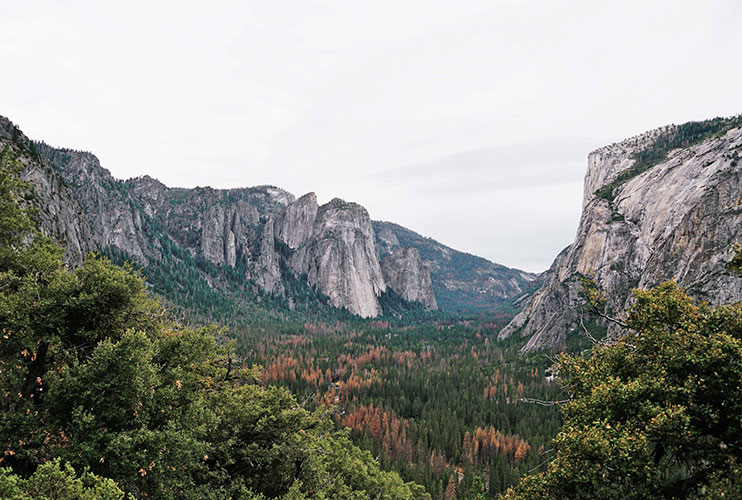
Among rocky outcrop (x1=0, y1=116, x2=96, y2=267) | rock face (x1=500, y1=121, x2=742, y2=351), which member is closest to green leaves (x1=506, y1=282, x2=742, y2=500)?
rock face (x1=500, y1=121, x2=742, y2=351)

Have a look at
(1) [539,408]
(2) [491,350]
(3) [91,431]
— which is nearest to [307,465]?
(3) [91,431]

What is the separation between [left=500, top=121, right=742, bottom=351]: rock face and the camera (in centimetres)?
9056

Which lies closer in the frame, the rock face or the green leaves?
the green leaves

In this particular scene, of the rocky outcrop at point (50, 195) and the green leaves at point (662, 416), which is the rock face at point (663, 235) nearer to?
the green leaves at point (662, 416)

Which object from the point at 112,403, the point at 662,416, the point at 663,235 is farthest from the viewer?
the point at 663,235

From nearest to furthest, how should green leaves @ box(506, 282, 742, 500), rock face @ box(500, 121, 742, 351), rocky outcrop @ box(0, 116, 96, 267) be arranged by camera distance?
green leaves @ box(506, 282, 742, 500), rocky outcrop @ box(0, 116, 96, 267), rock face @ box(500, 121, 742, 351)

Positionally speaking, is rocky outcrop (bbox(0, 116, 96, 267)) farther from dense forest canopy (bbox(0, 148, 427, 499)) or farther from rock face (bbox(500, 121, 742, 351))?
rock face (bbox(500, 121, 742, 351))

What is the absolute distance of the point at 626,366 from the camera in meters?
16.2

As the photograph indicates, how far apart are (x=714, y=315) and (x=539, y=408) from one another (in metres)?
109

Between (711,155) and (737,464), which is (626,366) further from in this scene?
(711,155)

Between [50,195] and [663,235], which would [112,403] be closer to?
[50,195]

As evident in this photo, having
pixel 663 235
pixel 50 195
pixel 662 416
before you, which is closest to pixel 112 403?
pixel 662 416

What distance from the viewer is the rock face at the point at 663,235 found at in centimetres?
9056

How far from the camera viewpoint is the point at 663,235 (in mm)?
115438
